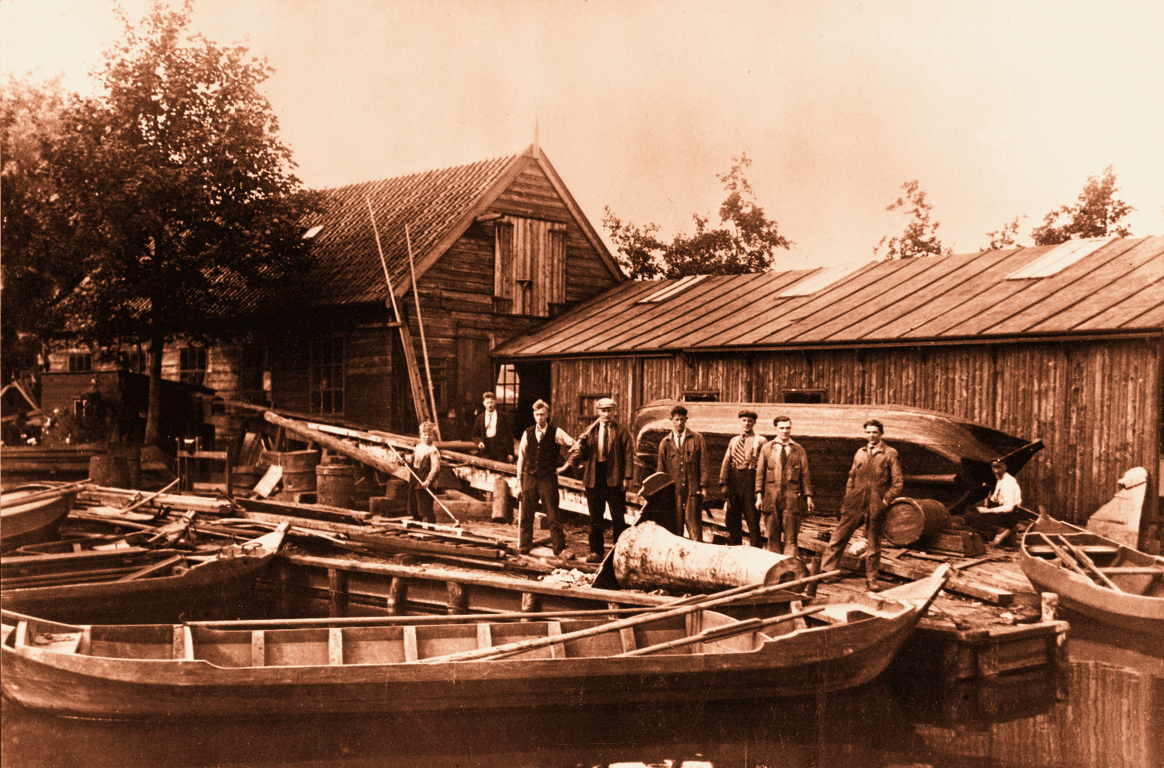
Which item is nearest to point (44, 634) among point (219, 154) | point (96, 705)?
point (96, 705)

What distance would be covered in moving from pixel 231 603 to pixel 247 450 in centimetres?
827

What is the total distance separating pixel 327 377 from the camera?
21859 mm

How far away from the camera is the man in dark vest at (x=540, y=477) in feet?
38.7

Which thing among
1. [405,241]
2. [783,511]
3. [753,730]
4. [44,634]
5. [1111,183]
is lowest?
[753,730]

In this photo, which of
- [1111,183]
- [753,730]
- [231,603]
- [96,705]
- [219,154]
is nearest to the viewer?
[96,705]

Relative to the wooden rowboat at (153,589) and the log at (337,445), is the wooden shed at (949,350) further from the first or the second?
the wooden rowboat at (153,589)

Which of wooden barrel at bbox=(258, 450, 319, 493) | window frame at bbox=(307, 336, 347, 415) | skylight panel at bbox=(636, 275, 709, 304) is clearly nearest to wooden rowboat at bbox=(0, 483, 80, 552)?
wooden barrel at bbox=(258, 450, 319, 493)

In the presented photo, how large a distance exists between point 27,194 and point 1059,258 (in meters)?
18.4

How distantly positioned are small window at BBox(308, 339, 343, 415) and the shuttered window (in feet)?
12.5

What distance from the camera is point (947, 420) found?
13.5 meters

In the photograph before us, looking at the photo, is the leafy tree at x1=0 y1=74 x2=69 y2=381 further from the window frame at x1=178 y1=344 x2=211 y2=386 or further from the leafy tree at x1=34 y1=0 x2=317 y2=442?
the window frame at x1=178 y1=344 x2=211 y2=386

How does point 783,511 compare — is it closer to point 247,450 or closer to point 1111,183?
point 247,450

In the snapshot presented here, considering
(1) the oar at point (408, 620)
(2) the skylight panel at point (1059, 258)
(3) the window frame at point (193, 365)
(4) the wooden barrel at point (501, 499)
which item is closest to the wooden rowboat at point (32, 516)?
(1) the oar at point (408, 620)

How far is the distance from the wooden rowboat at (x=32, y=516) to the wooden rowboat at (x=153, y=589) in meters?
0.88
